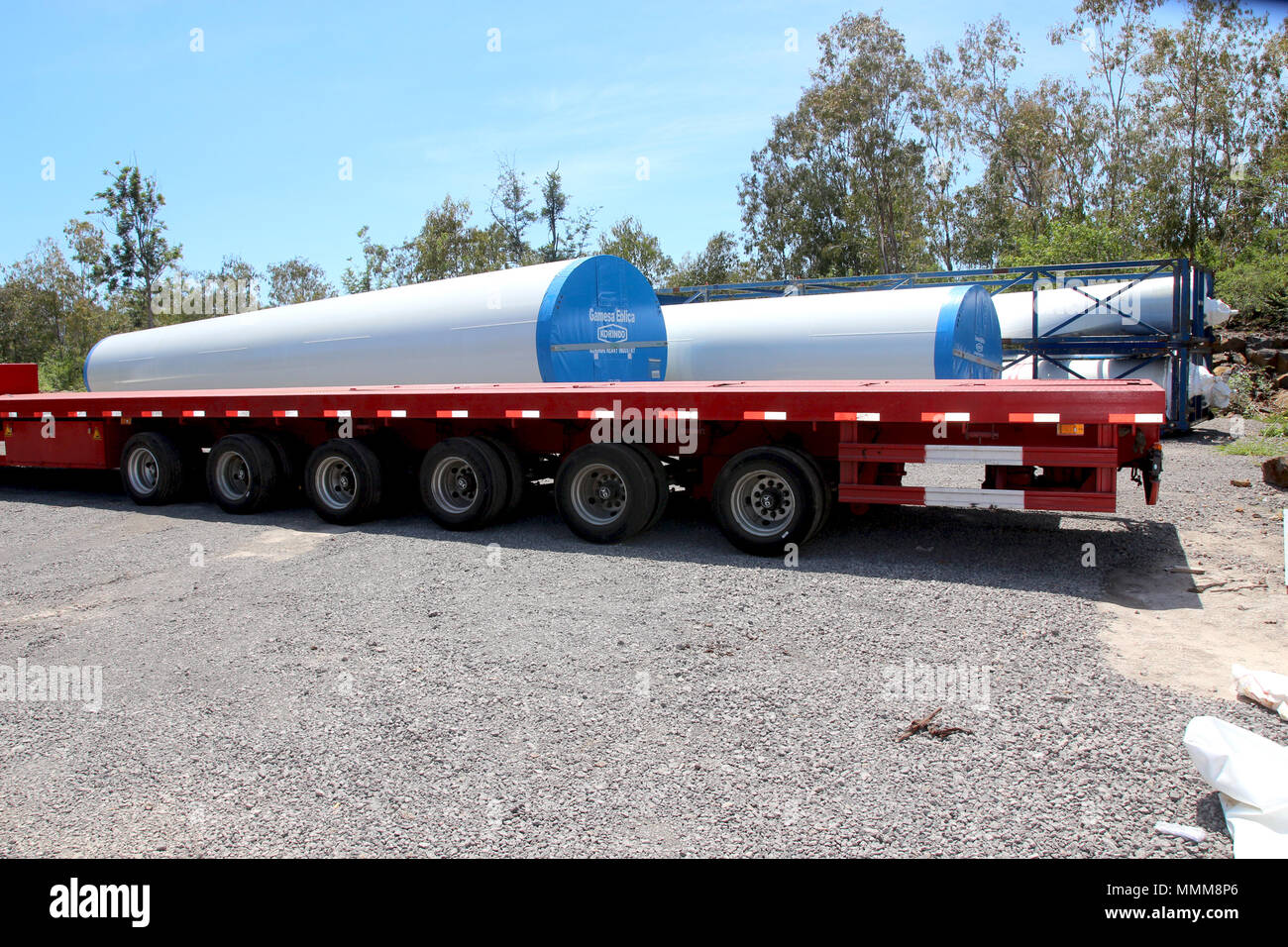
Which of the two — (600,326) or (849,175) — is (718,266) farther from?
(600,326)

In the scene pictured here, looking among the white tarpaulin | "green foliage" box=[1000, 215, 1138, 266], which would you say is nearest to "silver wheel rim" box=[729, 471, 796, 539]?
the white tarpaulin

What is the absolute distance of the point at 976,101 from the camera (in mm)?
45375

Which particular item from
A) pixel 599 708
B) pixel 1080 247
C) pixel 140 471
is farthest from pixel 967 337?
pixel 1080 247

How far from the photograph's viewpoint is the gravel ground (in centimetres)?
343

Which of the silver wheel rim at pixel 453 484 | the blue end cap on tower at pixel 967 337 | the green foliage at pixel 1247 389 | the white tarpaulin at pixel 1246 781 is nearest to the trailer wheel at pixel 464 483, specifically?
the silver wheel rim at pixel 453 484

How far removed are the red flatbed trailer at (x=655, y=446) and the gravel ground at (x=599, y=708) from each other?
58cm

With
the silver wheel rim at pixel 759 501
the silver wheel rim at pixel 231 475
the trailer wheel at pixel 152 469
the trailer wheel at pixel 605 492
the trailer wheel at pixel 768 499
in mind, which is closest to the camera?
the trailer wheel at pixel 768 499

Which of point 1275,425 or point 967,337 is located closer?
point 967,337

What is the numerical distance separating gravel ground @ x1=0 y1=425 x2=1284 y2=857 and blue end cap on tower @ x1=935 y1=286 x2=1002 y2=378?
196 cm

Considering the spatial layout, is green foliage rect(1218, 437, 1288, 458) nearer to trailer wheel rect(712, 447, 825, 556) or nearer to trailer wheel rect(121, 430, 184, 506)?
trailer wheel rect(712, 447, 825, 556)

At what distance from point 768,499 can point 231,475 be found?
6728mm

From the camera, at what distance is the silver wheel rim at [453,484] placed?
30.5 feet

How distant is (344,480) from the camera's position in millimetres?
9984

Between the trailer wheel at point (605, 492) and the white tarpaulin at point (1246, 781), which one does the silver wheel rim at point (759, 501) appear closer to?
the trailer wheel at point (605, 492)
